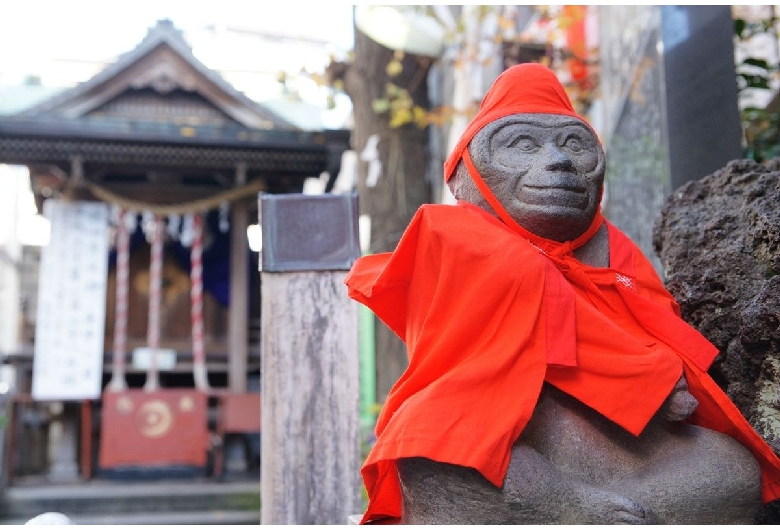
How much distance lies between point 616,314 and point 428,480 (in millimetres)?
846

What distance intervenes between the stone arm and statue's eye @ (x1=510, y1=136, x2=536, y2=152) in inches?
37.3

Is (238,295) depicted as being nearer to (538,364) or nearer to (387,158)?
(387,158)

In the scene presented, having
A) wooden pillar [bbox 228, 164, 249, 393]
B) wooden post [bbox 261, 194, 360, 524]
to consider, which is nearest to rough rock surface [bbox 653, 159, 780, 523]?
wooden post [bbox 261, 194, 360, 524]

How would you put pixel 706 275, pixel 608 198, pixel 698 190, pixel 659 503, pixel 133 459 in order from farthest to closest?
1. pixel 133 459
2. pixel 608 198
3. pixel 698 190
4. pixel 706 275
5. pixel 659 503

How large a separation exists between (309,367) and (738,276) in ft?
5.78

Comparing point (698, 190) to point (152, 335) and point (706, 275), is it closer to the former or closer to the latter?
point (706, 275)

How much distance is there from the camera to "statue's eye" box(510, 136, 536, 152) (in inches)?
95.0

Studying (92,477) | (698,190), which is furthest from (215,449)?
(698,190)

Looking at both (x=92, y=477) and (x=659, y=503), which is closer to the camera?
(x=659, y=503)

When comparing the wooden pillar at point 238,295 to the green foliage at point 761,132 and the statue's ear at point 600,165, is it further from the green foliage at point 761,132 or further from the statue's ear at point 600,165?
the statue's ear at point 600,165

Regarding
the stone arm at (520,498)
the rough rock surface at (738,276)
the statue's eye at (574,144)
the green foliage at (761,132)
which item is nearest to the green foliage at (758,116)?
the green foliage at (761,132)

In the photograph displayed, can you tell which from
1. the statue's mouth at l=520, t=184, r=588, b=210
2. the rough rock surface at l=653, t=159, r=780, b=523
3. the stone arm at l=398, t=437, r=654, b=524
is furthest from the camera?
the rough rock surface at l=653, t=159, r=780, b=523

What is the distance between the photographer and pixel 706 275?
114 inches

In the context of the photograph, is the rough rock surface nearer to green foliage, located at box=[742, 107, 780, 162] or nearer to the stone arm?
the stone arm
